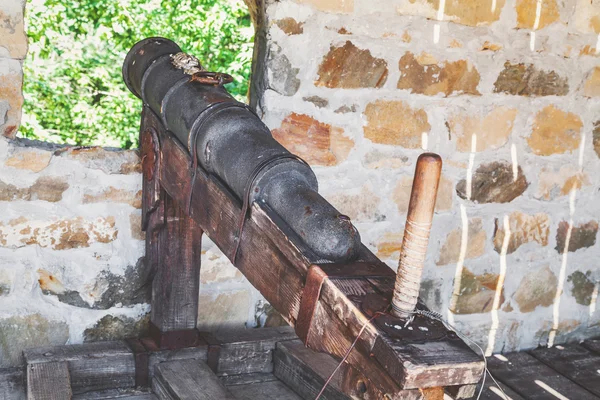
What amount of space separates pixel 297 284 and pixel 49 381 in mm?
857

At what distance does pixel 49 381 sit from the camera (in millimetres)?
1894

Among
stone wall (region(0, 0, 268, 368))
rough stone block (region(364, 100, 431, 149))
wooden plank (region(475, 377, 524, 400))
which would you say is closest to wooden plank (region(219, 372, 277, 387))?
stone wall (region(0, 0, 268, 368))

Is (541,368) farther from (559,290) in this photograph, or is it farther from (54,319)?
(54,319)

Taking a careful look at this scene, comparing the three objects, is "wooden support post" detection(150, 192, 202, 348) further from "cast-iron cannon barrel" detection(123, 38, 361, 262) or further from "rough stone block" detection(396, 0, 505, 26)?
"rough stone block" detection(396, 0, 505, 26)

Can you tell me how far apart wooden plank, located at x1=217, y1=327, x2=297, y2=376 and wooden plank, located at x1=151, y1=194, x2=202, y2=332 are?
0.12m

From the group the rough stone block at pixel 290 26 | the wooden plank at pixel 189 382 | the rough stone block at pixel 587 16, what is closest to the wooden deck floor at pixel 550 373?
the wooden plank at pixel 189 382

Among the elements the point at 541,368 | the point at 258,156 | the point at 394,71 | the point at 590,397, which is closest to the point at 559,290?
the point at 541,368

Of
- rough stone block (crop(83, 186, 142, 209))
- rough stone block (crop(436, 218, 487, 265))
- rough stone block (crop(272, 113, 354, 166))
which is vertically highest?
rough stone block (crop(272, 113, 354, 166))

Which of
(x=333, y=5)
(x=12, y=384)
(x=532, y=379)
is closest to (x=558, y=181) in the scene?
(x=532, y=379)

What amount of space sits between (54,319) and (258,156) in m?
1.06

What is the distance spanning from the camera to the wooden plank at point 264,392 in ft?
6.88

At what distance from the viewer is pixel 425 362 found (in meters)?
1.09

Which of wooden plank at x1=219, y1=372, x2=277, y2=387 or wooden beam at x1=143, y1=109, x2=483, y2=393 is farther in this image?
wooden plank at x1=219, y1=372, x2=277, y2=387

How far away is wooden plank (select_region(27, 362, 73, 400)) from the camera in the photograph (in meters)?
1.83
